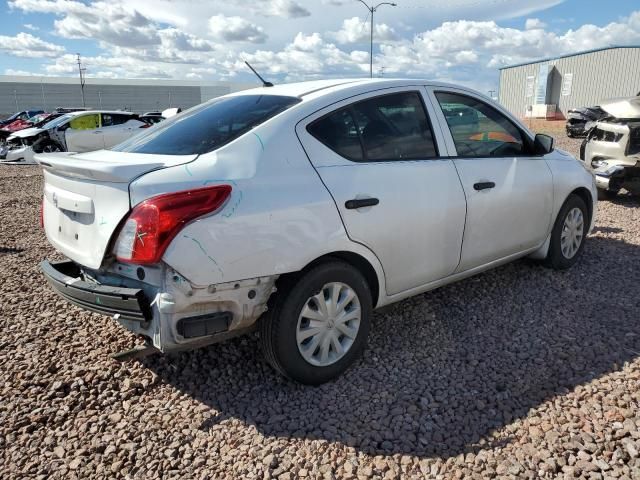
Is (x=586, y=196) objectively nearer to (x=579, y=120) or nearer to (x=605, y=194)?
(x=605, y=194)

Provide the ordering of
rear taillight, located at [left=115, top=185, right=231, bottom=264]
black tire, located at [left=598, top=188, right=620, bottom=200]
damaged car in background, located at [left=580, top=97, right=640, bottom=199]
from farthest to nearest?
black tire, located at [left=598, top=188, right=620, bottom=200], damaged car in background, located at [left=580, top=97, right=640, bottom=199], rear taillight, located at [left=115, top=185, right=231, bottom=264]

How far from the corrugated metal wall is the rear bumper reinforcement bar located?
102 feet

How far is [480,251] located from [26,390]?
3.11m

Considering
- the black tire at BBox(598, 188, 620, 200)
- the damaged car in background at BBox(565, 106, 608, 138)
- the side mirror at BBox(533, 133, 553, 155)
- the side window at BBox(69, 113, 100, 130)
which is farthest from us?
the damaged car in background at BBox(565, 106, 608, 138)

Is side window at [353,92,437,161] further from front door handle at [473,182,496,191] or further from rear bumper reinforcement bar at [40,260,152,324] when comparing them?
rear bumper reinforcement bar at [40,260,152,324]

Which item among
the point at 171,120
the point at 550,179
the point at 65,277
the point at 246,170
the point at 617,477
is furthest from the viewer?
the point at 550,179

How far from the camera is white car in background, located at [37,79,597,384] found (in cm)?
248

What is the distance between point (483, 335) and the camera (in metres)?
3.64

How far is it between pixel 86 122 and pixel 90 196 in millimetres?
14880

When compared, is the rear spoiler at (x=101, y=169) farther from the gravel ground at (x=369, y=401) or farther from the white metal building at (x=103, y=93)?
the white metal building at (x=103, y=93)

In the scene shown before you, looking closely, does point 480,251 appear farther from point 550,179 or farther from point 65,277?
point 65,277

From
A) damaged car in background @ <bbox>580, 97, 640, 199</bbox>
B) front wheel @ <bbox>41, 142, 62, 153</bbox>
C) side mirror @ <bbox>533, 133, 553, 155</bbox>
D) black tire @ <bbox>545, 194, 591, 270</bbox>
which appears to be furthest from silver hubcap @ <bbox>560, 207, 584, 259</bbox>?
front wheel @ <bbox>41, 142, 62, 153</bbox>

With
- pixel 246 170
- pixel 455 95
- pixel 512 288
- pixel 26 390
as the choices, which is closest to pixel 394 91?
pixel 455 95

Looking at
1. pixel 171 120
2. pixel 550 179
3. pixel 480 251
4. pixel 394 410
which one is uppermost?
pixel 171 120
